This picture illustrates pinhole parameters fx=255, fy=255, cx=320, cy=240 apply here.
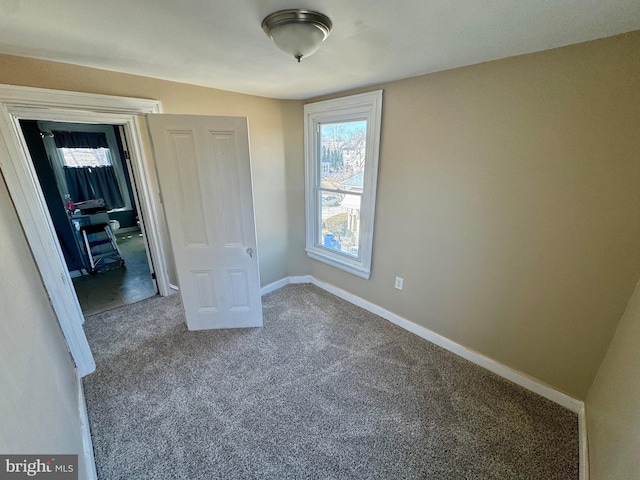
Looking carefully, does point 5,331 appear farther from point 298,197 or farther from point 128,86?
point 298,197

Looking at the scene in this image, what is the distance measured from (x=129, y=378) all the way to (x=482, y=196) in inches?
117

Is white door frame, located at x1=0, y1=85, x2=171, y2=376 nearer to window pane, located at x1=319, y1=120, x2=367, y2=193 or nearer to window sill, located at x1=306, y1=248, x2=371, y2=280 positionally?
window pane, located at x1=319, y1=120, x2=367, y2=193

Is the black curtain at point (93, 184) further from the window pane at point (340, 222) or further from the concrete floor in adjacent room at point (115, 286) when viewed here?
the window pane at point (340, 222)

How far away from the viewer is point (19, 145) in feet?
6.04

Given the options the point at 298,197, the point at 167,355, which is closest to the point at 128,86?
the point at 298,197

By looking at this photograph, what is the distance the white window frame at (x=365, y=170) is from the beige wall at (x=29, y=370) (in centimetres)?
230

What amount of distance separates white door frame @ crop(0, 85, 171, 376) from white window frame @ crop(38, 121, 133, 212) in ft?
12.5

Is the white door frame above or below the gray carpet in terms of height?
above

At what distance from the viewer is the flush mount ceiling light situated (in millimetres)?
1060

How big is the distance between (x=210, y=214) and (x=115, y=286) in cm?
225

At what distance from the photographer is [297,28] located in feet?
3.60

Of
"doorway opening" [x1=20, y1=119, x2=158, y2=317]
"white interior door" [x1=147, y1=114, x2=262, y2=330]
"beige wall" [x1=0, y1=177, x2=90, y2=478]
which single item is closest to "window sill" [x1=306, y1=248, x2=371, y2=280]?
"white interior door" [x1=147, y1=114, x2=262, y2=330]

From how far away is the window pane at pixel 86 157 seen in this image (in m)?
5.50

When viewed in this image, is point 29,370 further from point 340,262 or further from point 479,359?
point 479,359
